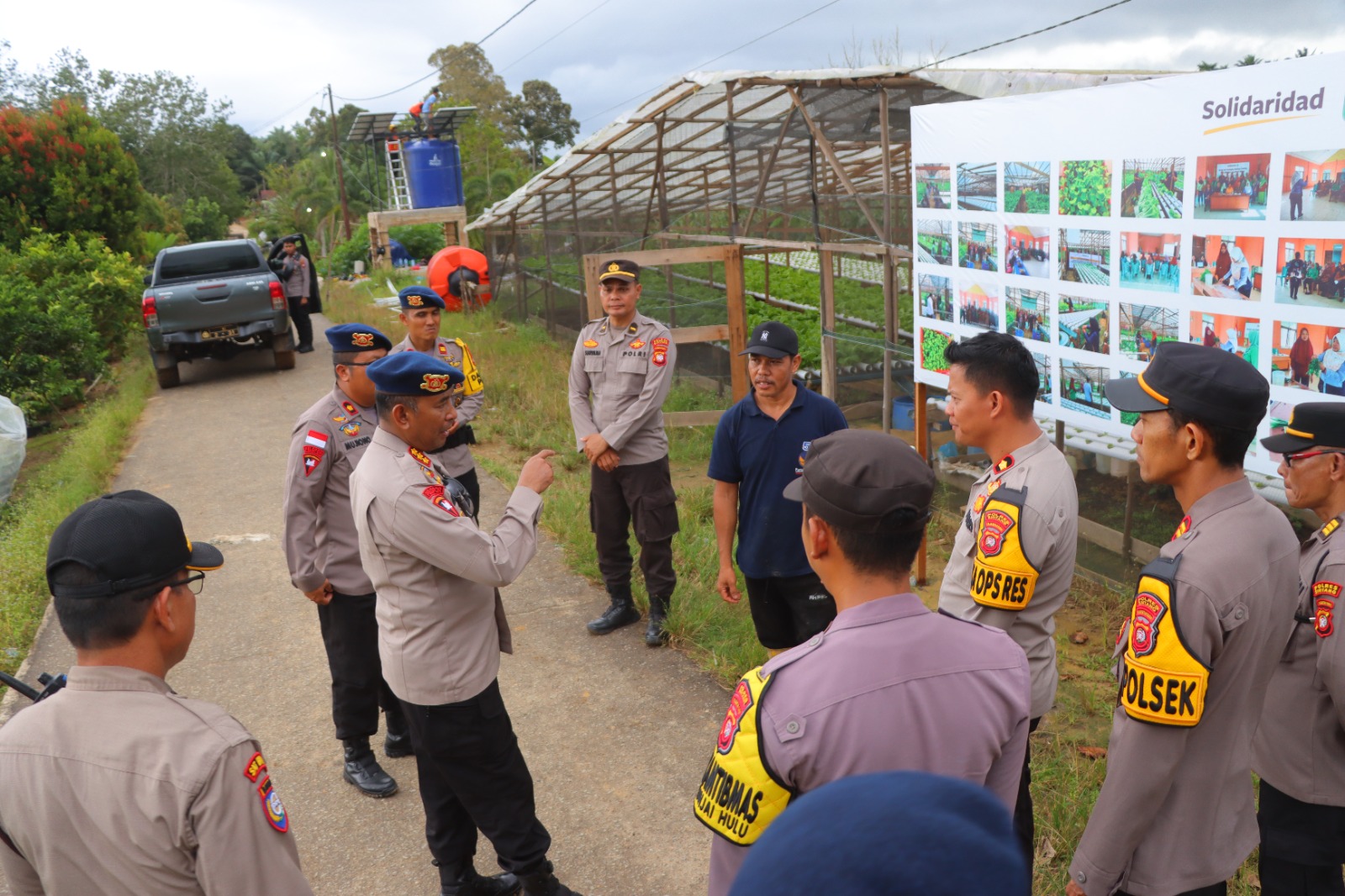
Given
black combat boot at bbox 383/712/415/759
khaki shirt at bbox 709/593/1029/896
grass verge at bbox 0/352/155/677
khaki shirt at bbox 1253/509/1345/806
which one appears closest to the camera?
khaki shirt at bbox 709/593/1029/896

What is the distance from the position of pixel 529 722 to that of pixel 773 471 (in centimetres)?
164

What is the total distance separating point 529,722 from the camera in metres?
4.41

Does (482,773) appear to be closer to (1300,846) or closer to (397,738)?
(397,738)

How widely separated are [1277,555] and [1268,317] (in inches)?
64.6

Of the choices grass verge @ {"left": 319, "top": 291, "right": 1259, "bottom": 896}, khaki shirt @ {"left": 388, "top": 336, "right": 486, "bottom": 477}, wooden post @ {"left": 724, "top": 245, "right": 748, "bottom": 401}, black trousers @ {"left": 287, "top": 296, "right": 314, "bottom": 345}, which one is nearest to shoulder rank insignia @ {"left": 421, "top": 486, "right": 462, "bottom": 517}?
khaki shirt @ {"left": 388, "top": 336, "right": 486, "bottom": 477}

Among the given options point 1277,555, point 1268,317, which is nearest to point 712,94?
point 1268,317

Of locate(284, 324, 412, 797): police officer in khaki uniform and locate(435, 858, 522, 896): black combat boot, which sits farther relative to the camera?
locate(284, 324, 412, 797): police officer in khaki uniform

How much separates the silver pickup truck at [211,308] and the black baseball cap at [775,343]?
10.2 meters

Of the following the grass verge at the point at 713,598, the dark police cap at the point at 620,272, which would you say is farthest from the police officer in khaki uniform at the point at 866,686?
the dark police cap at the point at 620,272

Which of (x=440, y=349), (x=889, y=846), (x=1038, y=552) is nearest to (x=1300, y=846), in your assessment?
(x=1038, y=552)

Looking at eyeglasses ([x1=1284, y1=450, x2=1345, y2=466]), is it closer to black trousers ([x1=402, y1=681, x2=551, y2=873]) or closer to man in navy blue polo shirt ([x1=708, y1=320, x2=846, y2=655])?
man in navy blue polo shirt ([x1=708, y1=320, x2=846, y2=655])

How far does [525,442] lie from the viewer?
29.1ft

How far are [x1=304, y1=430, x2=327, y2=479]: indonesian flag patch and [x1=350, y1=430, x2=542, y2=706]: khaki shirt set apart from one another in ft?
2.99

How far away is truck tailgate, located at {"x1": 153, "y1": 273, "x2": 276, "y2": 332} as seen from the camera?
1194cm
